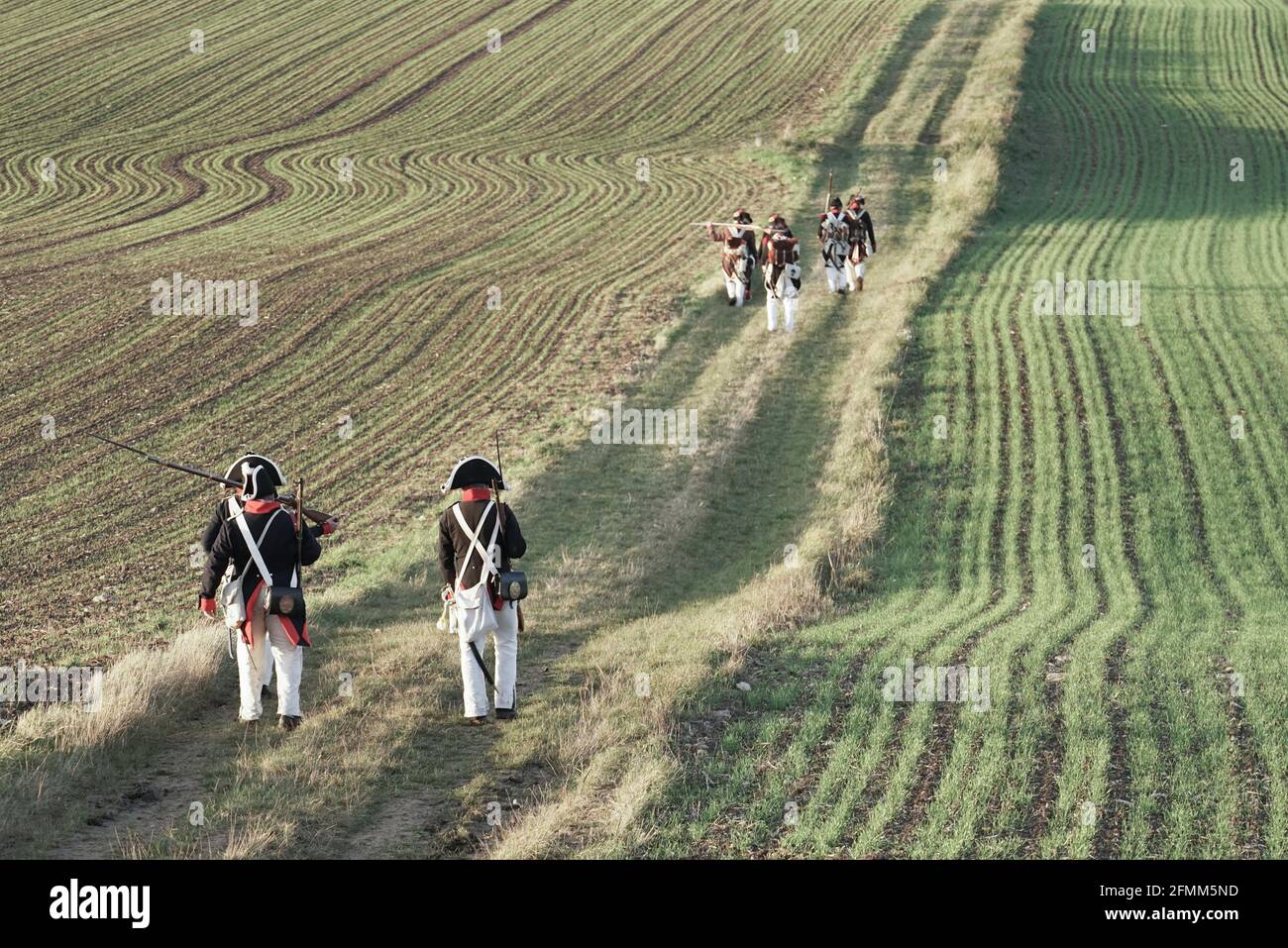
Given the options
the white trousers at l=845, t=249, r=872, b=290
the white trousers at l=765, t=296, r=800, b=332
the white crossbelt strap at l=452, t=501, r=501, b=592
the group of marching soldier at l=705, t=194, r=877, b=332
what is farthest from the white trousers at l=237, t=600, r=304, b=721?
the white trousers at l=845, t=249, r=872, b=290

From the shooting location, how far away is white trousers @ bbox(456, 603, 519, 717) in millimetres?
10664

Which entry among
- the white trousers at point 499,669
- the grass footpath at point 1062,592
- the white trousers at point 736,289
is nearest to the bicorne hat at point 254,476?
the white trousers at point 499,669

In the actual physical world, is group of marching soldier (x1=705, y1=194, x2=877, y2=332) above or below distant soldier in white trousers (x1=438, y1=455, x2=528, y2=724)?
above

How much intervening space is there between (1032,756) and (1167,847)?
144 centimetres

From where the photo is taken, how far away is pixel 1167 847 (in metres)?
8.37

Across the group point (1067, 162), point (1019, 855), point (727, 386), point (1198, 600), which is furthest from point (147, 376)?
point (1067, 162)

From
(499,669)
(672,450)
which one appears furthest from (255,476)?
(672,450)

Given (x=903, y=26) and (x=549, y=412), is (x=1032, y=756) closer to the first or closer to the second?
(x=549, y=412)

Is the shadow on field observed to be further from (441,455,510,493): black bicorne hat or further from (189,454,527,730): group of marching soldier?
(441,455,510,493): black bicorne hat

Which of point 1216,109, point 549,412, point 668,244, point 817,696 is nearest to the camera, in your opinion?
point 817,696

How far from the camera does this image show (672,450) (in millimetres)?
19109

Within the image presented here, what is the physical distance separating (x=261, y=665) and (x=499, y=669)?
1.77 meters

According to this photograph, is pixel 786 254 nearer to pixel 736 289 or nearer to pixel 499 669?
pixel 736 289
